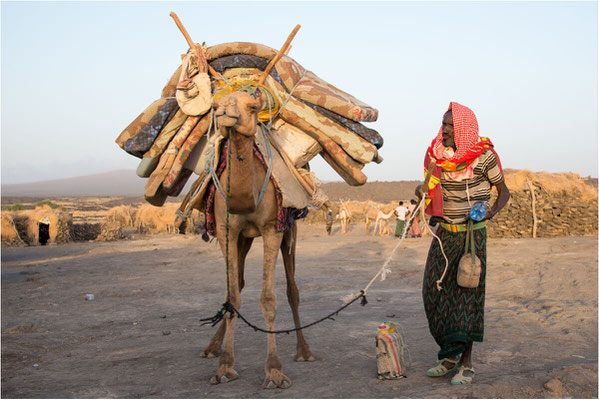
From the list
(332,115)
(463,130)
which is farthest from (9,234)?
(463,130)

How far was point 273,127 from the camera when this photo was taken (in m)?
6.34

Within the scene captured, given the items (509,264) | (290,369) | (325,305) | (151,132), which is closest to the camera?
(290,369)

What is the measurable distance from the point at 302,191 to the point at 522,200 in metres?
15.7

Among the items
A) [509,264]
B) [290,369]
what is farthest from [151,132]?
[509,264]

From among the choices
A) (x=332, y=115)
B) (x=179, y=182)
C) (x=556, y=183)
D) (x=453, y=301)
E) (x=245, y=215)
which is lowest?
(x=453, y=301)

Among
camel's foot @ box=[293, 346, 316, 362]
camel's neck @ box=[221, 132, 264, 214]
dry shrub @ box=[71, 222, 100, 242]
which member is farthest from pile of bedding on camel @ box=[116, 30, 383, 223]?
dry shrub @ box=[71, 222, 100, 242]

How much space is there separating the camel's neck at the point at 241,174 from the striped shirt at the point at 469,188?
6.33 ft

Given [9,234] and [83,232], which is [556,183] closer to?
[83,232]

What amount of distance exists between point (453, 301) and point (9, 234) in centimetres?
2297

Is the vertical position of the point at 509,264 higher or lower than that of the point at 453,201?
lower

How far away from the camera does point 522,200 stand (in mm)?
19609

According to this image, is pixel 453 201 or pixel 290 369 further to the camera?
pixel 290 369

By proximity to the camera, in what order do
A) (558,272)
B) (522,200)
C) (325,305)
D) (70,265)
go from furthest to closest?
(522,200) < (70,265) < (558,272) < (325,305)

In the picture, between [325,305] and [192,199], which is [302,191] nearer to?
[192,199]
